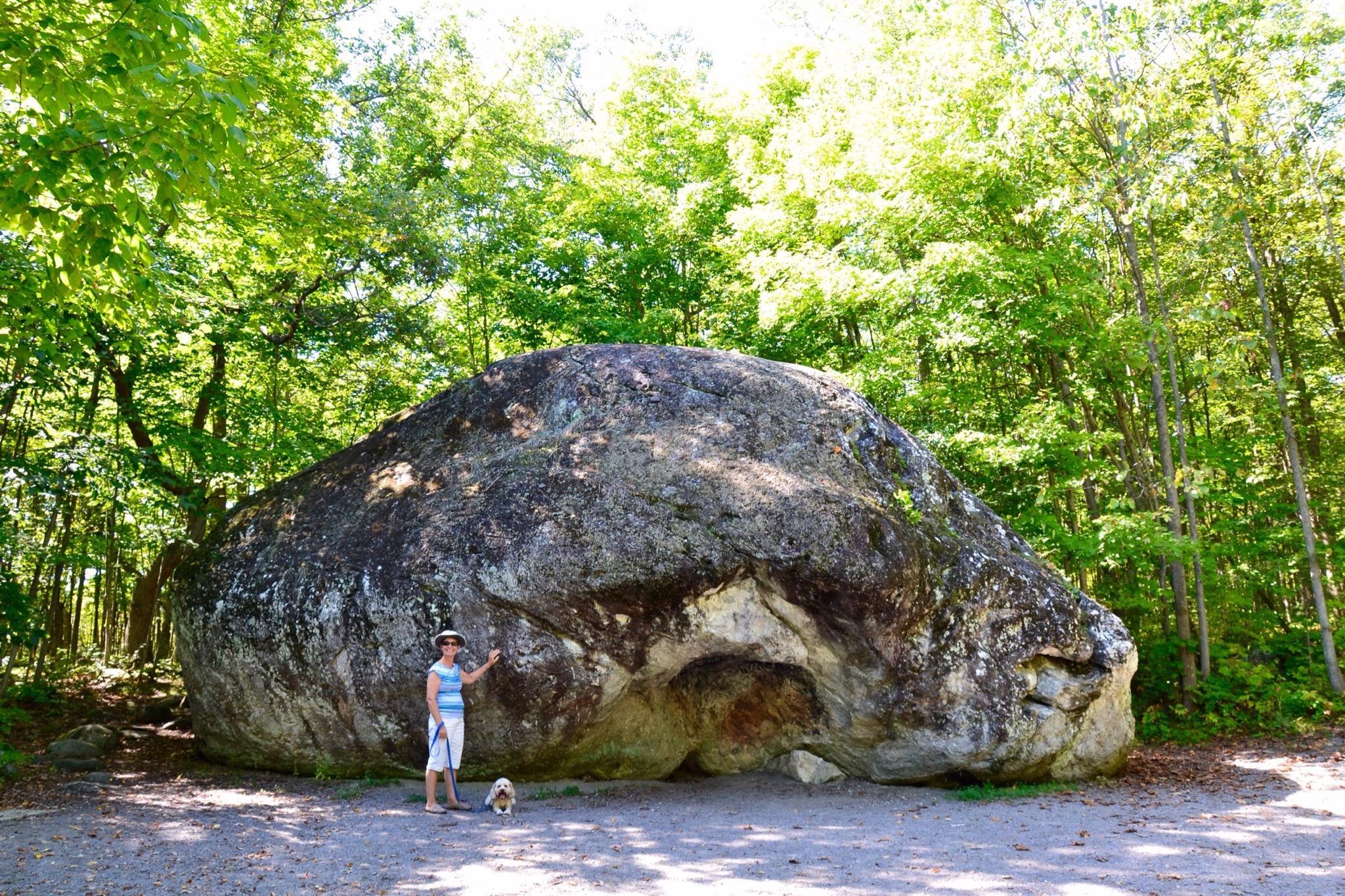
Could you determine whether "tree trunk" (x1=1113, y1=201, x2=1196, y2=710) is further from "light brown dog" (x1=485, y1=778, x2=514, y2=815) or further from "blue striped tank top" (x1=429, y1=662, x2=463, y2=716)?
"blue striped tank top" (x1=429, y1=662, x2=463, y2=716)

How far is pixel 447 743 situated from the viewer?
7.85 meters

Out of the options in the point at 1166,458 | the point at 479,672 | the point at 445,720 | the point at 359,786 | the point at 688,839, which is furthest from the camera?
the point at 1166,458

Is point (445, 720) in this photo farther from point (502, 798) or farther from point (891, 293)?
point (891, 293)

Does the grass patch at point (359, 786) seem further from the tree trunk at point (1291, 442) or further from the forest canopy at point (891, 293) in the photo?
the tree trunk at point (1291, 442)

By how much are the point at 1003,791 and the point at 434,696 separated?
18.9 ft

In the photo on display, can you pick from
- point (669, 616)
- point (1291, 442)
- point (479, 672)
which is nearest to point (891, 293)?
point (1291, 442)

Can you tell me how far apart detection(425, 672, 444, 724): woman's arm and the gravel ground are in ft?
2.86

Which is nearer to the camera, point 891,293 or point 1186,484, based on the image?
point 1186,484

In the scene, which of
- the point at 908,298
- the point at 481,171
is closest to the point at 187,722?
the point at 481,171

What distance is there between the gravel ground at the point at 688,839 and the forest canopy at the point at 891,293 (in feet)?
12.0

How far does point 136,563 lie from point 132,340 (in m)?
8.50

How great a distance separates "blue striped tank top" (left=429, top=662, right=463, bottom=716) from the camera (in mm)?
7801

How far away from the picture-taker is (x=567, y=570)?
331 inches

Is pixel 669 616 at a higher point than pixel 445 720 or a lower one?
higher
